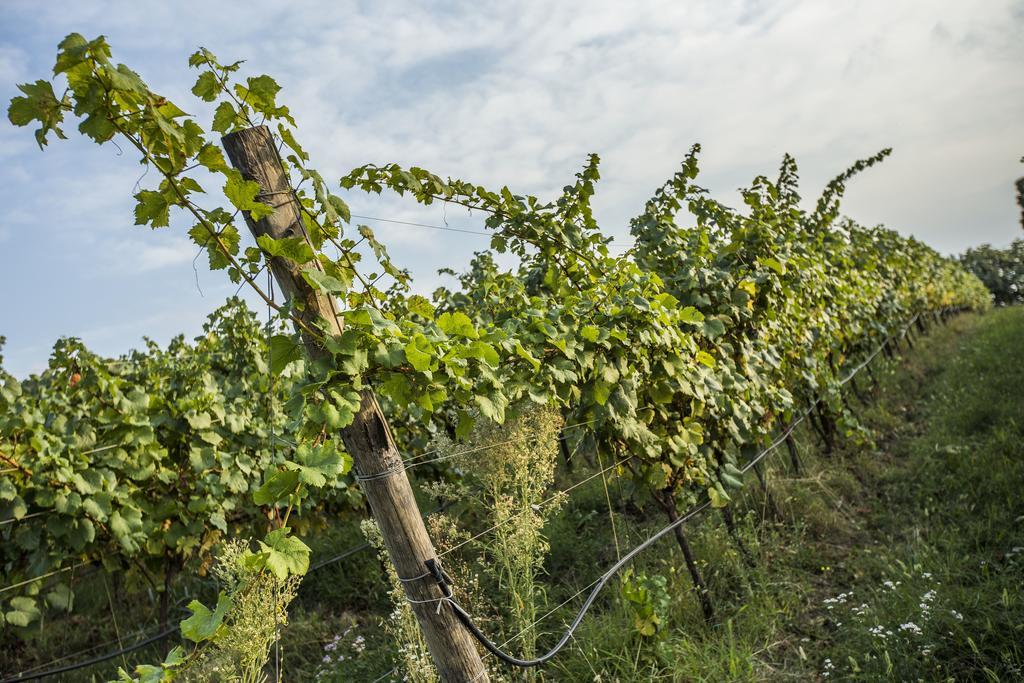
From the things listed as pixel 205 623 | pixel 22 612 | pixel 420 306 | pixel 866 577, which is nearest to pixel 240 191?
pixel 420 306

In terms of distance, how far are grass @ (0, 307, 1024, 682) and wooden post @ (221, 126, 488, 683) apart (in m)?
0.97

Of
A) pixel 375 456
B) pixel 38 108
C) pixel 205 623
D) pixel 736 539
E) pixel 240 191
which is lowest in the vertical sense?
pixel 736 539

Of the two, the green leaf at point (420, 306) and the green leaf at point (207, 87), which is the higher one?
the green leaf at point (207, 87)

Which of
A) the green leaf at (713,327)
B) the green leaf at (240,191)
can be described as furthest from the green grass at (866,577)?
the green leaf at (240,191)

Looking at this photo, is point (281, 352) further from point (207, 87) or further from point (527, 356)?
point (527, 356)

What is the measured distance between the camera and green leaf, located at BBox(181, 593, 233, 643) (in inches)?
68.4

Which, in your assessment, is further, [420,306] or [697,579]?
[697,579]

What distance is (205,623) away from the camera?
177 cm

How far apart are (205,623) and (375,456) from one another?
60cm

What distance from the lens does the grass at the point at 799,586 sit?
3.02m

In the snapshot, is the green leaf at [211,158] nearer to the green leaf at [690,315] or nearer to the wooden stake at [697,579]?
the green leaf at [690,315]

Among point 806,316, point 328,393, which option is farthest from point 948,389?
point 328,393

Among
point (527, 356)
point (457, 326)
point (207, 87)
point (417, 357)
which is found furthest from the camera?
point (527, 356)

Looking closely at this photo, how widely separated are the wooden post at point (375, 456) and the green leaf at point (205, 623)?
17.4 inches
